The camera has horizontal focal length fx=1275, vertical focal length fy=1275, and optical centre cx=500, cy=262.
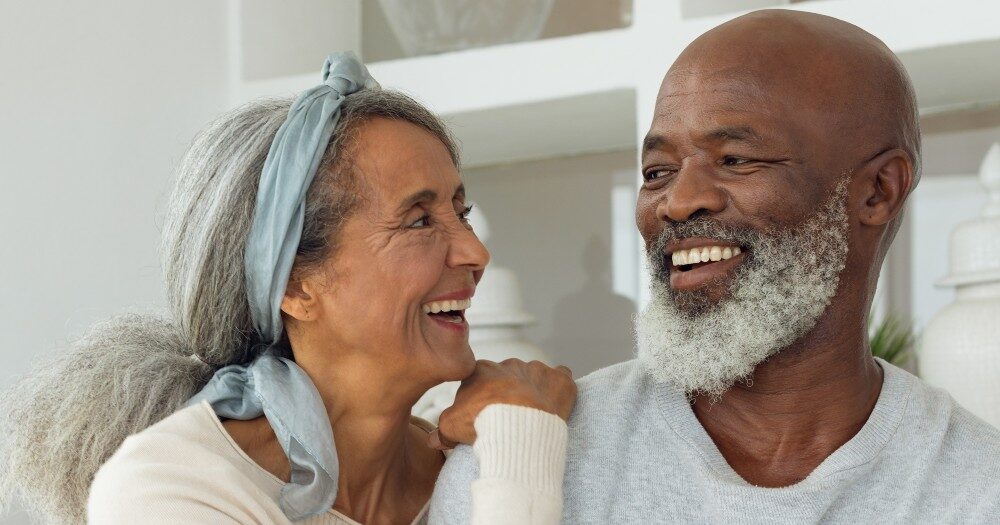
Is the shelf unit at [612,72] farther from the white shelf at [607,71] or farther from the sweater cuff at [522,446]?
the sweater cuff at [522,446]

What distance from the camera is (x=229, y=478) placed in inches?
51.7

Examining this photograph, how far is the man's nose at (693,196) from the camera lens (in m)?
1.27

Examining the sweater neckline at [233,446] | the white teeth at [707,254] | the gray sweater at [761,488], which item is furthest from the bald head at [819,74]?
the sweater neckline at [233,446]

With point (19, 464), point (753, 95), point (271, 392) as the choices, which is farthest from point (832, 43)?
point (19, 464)

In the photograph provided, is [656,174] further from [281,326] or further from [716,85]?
[281,326]

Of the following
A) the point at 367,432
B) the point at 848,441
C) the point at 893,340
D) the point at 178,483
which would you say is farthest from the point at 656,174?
the point at 893,340

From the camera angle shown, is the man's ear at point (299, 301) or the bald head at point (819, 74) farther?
the man's ear at point (299, 301)

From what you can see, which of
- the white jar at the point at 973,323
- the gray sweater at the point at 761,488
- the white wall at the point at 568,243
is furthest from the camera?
the white wall at the point at 568,243

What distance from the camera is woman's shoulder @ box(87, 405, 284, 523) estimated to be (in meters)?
1.26

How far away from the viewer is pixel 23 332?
1.84 metres

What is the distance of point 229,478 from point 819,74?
2.40 ft

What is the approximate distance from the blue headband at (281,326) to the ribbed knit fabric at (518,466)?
191 mm

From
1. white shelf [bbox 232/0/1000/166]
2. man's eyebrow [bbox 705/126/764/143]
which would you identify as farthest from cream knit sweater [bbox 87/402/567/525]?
white shelf [bbox 232/0/1000/166]

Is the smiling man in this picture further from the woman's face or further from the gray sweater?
the woman's face
